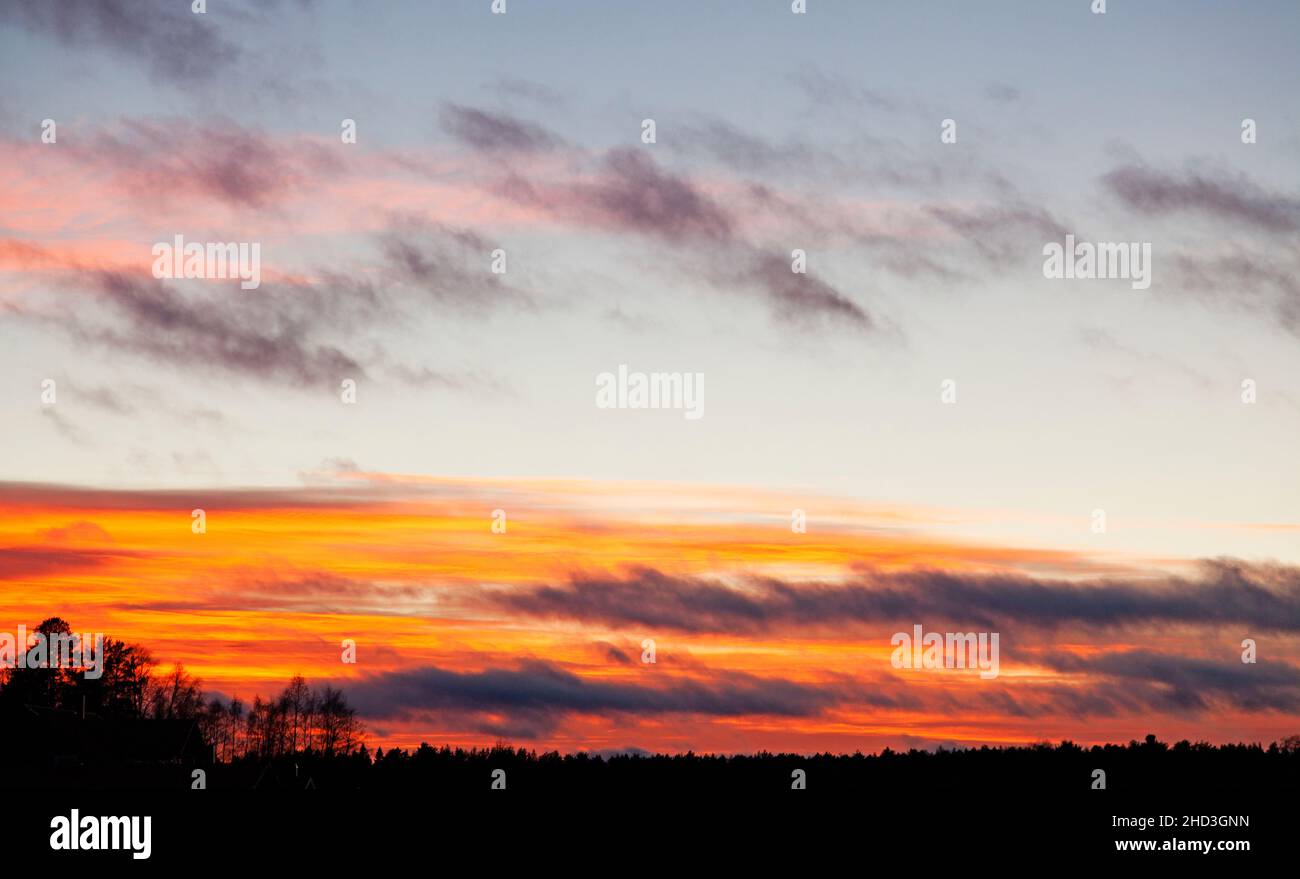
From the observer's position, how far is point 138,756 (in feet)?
354

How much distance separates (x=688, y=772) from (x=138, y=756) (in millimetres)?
43220
